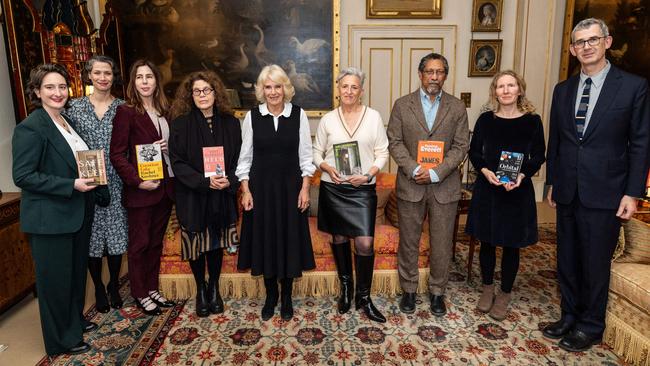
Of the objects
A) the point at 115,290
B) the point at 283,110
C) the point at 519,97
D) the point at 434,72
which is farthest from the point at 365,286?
the point at 115,290

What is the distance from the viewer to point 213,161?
9.21 feet

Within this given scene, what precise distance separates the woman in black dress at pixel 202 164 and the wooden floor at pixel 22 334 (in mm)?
1121

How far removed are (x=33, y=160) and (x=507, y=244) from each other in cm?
298

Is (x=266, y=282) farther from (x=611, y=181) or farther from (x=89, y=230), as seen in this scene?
(x=611, y=181)

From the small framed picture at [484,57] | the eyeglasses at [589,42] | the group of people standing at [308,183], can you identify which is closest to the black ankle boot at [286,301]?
the group of people standing at [308,183]

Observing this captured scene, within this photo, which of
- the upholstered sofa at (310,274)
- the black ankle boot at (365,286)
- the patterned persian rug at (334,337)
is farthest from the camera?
the upholstered sofa at (310,274)

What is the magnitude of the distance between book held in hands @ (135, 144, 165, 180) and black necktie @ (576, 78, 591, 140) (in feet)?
8.89

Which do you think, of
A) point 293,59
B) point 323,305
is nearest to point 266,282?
point 323,305

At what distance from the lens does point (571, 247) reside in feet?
8.98

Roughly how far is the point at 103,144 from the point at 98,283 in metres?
1.09

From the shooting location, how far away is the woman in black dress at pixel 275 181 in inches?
110

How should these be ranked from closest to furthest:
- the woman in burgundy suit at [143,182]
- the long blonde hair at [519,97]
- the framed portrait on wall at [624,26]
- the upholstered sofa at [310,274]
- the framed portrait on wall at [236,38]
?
the long blonde hair at [519,97] < the woman in burgundy suit at [143,182] < the upholstered sofa at [310,274] < the framed portrait on wall at [624,26] < the framed portrait on wall at [236,38]

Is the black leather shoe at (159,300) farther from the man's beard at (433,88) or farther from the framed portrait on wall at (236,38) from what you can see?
the framed portrait on wall at (236,38)

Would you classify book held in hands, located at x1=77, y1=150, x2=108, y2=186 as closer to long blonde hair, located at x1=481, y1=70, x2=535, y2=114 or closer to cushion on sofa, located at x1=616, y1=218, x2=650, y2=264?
long blonde hair, located at x1=481, y1=70, x2=535, y2=114
